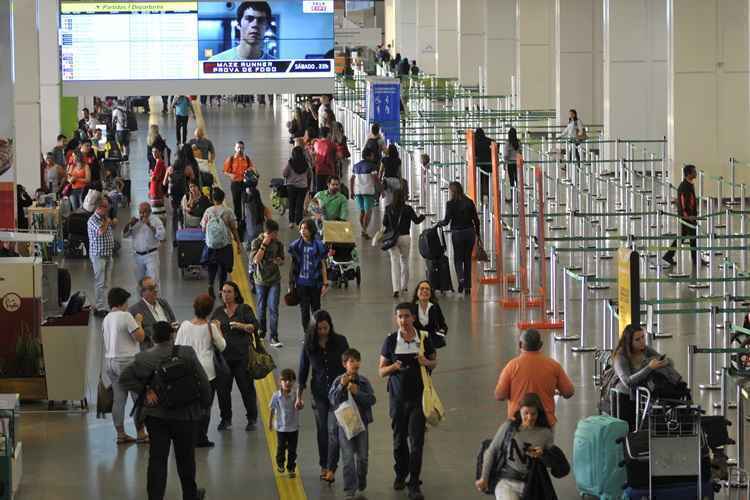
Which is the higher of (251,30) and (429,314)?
(251,30)

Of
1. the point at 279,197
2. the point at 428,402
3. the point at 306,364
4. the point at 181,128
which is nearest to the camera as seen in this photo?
the point at 428,402

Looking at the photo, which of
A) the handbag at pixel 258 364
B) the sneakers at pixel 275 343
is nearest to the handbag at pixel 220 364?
the handbag at pixel 258 364

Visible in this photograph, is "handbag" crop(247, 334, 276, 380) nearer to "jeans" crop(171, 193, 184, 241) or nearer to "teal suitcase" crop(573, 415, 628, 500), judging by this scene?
"teal suitcase" crop(573, 415, 628, 500)

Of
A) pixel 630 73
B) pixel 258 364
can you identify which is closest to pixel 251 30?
pixel 630 73

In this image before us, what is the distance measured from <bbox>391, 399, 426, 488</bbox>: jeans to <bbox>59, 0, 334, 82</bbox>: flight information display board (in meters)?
15.8

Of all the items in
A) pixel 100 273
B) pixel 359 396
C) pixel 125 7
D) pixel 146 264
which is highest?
pixel 125 7

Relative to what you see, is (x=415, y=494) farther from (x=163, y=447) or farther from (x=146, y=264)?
(x=146, y=264)

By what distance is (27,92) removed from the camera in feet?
94.3

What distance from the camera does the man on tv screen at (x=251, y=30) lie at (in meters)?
27.9

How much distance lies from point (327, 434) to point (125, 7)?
624 inches

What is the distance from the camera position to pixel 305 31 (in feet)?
92.0

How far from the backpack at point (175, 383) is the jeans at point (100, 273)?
903 cm

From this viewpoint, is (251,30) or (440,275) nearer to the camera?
(440,275)

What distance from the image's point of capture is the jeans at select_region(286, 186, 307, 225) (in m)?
27.3
